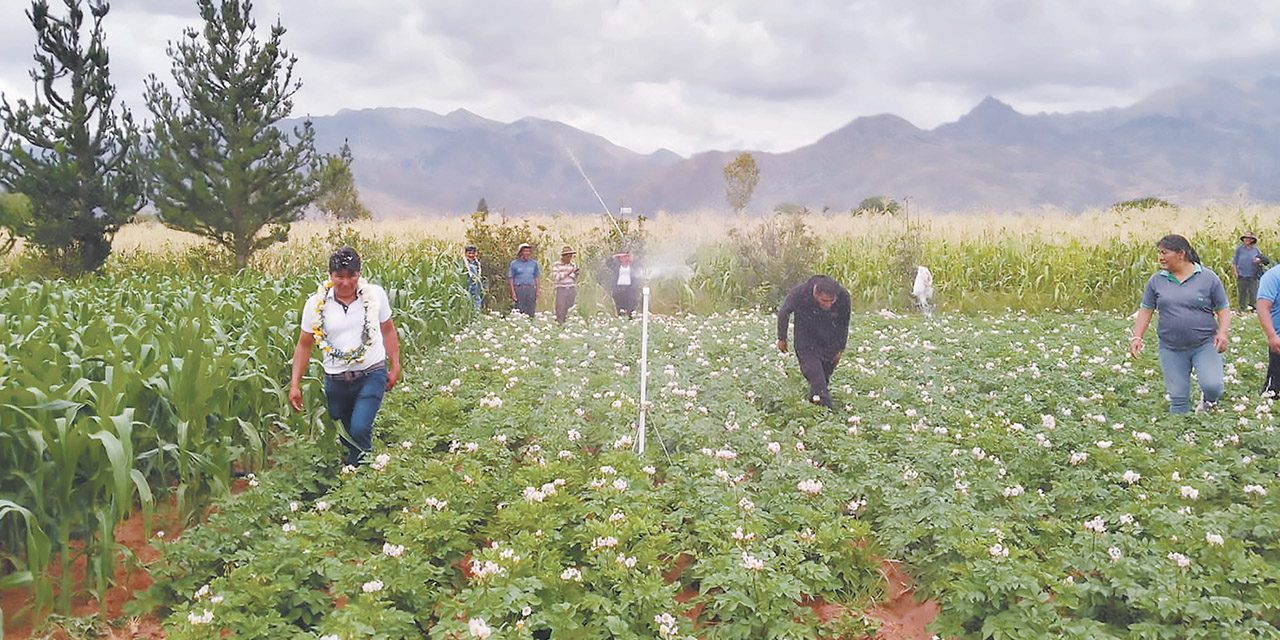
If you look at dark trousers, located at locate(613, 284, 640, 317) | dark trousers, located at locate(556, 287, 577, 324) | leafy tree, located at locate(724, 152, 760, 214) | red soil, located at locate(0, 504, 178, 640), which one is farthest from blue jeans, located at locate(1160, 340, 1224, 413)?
leafy tree, located at locate(724, 152, 760, 214)

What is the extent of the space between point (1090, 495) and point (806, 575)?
6.24 feet

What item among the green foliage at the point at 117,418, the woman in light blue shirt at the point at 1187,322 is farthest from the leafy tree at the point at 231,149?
the woman in light blue shirt at the point at 1187,322

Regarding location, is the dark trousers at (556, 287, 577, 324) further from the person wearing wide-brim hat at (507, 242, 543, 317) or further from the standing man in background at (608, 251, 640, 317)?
the standing man in background at (608, 251, 640, 317)

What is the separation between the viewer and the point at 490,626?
3225 mm

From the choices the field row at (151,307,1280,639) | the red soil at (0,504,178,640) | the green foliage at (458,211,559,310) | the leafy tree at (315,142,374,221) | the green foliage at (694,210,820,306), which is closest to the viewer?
the field row at (151,307,1280,639)

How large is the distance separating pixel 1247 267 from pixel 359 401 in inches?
634

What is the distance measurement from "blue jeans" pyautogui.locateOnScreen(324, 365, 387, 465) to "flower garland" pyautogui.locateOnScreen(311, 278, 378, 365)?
186 mm

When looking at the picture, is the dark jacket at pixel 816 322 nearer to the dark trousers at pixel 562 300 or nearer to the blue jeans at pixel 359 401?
the blue jeans at pixel 359 401

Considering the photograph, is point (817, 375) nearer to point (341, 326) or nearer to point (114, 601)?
point (341, 326)

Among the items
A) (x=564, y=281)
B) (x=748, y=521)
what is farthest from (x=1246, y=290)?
(x=748, y=521)

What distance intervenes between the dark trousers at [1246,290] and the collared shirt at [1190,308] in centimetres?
1131

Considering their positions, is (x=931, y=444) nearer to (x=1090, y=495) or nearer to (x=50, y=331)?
(x=1090, y=495)

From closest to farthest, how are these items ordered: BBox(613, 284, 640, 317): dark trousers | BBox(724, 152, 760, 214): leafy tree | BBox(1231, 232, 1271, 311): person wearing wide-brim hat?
BBox(613, 284, 640, 317): dark trousers
BBox(1231, 232, 1271, 311): person wearing wide-brim hat
BBox(724, 152, 760, 214): leafy tree

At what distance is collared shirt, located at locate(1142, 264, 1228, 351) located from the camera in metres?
6.21
